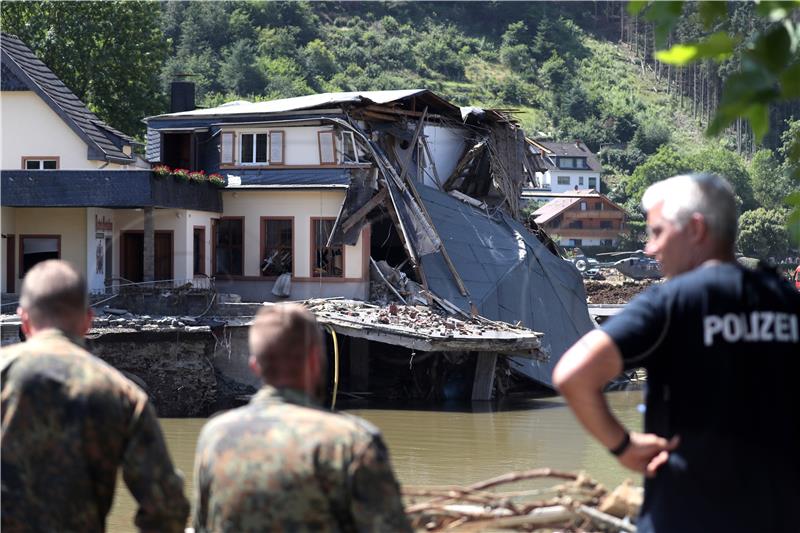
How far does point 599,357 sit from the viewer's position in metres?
3.88

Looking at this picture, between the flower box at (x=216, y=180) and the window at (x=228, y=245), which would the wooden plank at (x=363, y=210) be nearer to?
the window at (x=228, y=245)

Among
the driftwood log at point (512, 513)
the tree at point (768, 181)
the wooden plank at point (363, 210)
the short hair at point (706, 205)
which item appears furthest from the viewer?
the tree at point (768, 181)

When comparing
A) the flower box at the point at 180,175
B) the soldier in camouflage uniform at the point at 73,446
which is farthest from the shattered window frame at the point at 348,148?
the soldier in camouflage uniform at the point at 73,446

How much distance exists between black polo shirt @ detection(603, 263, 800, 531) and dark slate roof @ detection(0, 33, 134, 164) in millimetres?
34569

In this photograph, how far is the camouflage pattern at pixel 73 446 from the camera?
4.30m

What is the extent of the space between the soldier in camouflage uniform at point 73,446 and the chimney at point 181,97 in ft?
135

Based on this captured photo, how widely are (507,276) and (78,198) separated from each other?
11.6 meters

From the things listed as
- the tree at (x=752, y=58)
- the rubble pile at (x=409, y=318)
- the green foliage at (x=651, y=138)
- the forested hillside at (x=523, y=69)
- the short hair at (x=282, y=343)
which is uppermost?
Result: the forested hillside at (x=523, y=69)

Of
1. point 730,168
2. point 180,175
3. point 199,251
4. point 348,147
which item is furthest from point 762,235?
point 180,175

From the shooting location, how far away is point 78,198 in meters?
32.5

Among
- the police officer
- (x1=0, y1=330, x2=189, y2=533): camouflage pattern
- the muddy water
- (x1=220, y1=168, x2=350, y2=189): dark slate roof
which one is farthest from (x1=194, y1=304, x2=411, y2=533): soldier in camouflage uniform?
(x1=220, y1=168, x2=350, y2=189): dark slate roof

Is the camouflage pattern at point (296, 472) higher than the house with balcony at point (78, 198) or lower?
lower

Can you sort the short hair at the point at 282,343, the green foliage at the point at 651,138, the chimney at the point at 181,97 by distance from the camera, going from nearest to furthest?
the short hair at the point at 282,343 < the chimney at the point at 181,97 < the green foliage at the point at 651,138

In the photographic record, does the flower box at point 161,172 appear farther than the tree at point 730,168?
No
